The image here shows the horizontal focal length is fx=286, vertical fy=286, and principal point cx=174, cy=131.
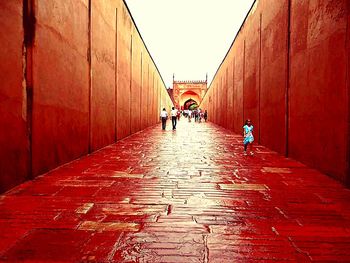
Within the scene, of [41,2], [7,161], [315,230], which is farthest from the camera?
[41,2]

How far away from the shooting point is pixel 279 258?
197cm

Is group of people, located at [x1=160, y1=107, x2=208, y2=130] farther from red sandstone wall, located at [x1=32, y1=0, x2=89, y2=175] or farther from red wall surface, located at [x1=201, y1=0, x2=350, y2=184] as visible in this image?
red sandstone wall, located at [x1=32, y1=0, x2=89, y2=175]

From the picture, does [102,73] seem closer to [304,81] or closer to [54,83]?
[54,83]

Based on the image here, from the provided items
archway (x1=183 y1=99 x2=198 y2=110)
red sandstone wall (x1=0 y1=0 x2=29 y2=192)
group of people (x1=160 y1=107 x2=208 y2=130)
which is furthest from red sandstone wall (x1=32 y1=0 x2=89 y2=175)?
archway (x1=183 y1=99 x2=198 y2=110)

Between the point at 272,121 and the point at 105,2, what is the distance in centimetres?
544

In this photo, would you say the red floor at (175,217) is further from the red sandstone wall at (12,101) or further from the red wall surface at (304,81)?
the red wall surface at (304,81)

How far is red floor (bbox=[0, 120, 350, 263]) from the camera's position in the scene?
205cm

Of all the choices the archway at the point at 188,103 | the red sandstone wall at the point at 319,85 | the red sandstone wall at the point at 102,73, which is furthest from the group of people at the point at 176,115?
the archway at the point at 188,103

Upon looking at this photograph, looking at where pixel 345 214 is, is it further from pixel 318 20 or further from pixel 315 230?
pixel 318 20

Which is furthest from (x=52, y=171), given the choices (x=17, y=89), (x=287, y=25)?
(x=287, y=25)

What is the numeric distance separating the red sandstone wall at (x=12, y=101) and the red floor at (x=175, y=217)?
0.88 feet

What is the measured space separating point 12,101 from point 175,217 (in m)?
2.47

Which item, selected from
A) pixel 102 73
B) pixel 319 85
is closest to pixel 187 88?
pixel 102 73

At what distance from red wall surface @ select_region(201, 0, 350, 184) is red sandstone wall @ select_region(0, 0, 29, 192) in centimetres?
433
